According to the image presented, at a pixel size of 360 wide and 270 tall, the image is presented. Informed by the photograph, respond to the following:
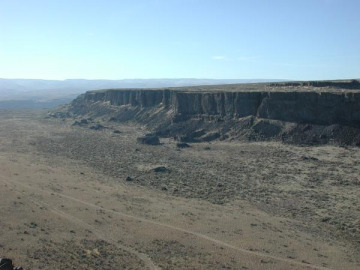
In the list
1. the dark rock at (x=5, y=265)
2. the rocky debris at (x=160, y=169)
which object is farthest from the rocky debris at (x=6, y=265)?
the rocky debris at (x=160, y=169)

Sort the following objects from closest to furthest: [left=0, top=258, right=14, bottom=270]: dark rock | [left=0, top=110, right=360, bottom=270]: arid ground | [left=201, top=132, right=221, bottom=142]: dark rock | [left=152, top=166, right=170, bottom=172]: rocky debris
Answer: [left=0, top=258, right=14, bottom=270]: dark rock
[left=0, top=110, right=360, bottom=270]: arid ground
[left=152, top=166, right=170, bottom=172]: rocky debris
[left=201, top=132, right=221, bottom=142]: dark rock

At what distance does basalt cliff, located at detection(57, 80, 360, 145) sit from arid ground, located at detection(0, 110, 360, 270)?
123 inches

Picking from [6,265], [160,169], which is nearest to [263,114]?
[160,169]

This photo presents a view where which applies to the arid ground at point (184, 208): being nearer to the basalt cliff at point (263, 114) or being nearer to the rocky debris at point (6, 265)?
the rocky debris at point (6, 265)

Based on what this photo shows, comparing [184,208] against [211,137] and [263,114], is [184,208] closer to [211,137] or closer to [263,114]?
[211,137]

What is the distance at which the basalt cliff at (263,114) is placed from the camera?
4378 centimetres

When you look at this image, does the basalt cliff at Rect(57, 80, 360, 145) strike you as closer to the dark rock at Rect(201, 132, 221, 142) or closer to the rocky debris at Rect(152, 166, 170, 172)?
the dark rock at Rect(201, 132, 221, 142)

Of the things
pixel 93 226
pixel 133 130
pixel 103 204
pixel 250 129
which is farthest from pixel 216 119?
pixel 93 226

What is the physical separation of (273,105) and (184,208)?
28462 millimetres

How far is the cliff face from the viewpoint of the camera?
4372 centimetres

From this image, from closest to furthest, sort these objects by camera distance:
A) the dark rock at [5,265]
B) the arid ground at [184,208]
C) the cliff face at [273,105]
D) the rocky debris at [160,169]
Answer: the dark rock at [5,265] < the arid ground at [184,208] < the rocky debris at [160,169] < the cliff face at [273,105]

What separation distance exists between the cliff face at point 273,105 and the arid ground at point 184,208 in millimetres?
4865

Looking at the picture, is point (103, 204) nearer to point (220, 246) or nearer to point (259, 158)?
point (220, 246)

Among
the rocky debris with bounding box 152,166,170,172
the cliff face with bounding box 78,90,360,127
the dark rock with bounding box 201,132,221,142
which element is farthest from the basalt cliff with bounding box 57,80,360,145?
the rocky debris with bounding box 152,166,170,172
